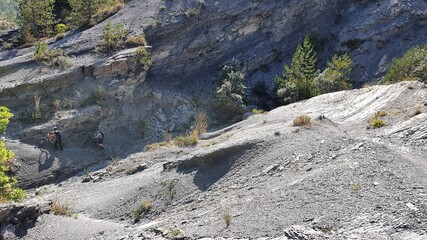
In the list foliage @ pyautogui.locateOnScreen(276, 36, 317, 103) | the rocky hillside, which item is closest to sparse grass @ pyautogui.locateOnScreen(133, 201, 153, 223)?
the rocky hillside

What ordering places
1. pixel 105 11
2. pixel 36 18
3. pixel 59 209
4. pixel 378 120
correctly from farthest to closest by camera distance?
pixel 105 11 → pixel 36 18 → pixel 378 120 → pixel 59 209

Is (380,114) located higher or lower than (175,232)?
lower

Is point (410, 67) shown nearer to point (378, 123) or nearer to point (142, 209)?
point (378, 123)

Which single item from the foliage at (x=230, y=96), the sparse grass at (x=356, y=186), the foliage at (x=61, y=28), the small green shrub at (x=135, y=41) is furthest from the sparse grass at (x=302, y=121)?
the foliage at (x=61, y=28)

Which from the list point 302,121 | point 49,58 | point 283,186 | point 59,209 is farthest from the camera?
point 49,58

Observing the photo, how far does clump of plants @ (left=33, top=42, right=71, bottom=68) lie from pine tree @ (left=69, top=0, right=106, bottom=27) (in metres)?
4.57

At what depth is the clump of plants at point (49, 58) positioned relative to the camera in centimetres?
2250

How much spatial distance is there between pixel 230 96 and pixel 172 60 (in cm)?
457

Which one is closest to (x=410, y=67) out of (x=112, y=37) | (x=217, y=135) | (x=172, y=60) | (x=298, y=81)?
(x=298, y=81)

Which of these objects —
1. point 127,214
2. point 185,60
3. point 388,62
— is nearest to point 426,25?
point 388,62

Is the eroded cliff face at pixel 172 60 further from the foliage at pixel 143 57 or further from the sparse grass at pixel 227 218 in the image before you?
the sparse grass at pixel 227 218

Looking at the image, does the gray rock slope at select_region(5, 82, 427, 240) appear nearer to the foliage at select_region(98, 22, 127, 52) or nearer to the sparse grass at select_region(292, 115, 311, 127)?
A: the sparse grass at select_region(292, 115, 311, 127)

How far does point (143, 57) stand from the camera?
2397 cm

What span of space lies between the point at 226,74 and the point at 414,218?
1771cm
